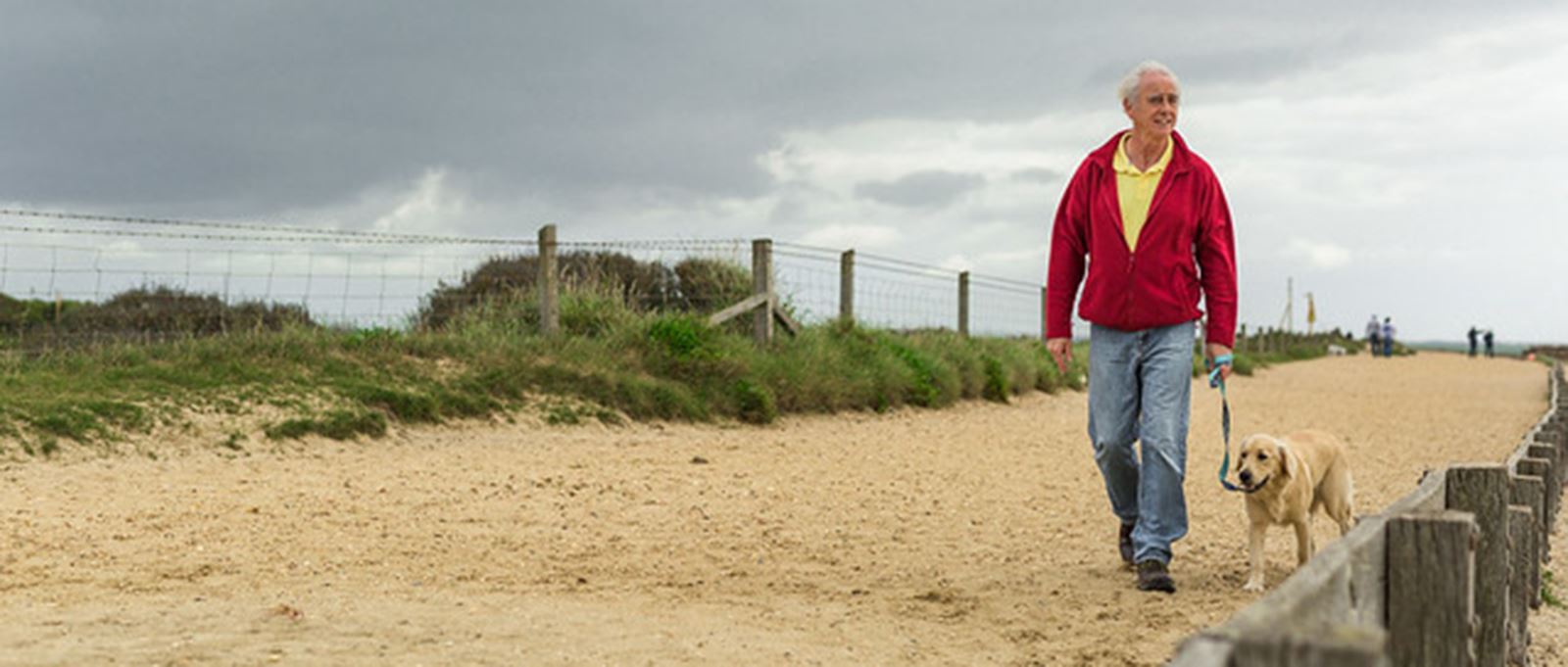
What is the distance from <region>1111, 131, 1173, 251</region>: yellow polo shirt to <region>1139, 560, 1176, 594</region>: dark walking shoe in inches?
53.7

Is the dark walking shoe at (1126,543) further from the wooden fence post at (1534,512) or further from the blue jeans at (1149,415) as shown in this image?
the wooden fence post at (1534,512)

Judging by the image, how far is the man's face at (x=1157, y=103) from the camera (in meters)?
5.87

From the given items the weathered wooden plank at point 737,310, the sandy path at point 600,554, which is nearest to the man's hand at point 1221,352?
the sandy path at point 600,554

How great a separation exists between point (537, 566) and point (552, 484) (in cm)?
279

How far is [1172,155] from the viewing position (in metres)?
6.02

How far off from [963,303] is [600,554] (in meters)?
17.0

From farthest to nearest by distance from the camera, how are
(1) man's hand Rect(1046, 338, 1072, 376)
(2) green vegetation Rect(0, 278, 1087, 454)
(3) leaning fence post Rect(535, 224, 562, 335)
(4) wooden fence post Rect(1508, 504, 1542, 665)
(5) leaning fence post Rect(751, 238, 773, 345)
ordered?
(5) leaning fence post Rect(751, 238, 773, 345), (3) leaning fence post Rect(535, 224, 562, 335), (2) green vegetation Rect(0, 278, 1087, 454), (1) man's hand Rect(1046, 338, 1072, 376), (4) wooden fence post Rect(1508, 504, 1542, 665)

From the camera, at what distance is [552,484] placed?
9516mm

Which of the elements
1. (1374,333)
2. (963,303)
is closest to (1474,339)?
(1374,333)

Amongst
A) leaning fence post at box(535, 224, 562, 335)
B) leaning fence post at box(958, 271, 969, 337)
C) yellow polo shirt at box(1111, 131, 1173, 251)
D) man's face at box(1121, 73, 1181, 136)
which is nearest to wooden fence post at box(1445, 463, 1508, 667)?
yellow polo shirt at box(1111, 131, 1173, 251)

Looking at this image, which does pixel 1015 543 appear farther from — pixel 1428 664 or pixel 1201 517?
pixel 1428 664

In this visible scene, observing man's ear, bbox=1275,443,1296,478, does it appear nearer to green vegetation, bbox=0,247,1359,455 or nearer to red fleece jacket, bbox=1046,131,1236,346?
red fleece jacket, bbox=1046,131,1236,346

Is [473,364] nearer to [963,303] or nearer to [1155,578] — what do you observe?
[1155,578]

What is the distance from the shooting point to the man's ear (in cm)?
579
